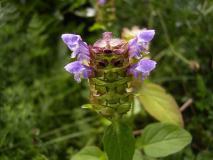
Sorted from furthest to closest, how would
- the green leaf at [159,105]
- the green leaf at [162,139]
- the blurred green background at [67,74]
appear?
the blurred green background at [67,74], the green leaf at [159,105], the green leaf at [162,139]

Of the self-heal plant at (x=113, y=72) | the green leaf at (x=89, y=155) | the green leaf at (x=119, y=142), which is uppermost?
the self-heal plant at (x=113, y=72)

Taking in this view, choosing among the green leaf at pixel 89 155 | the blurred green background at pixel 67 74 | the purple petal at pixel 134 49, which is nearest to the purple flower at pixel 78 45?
the purple petal at pixel 134 49

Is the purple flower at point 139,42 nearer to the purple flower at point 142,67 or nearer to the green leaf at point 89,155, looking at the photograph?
the purple flower at point 142,67

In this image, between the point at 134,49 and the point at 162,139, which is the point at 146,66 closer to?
the point at 134,49

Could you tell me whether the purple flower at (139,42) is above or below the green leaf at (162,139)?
above

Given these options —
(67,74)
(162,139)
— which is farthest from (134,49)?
(67,74)

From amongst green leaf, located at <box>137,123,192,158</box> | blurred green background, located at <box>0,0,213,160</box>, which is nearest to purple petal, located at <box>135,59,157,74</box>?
green leaf, located at <box>137,123,192,158</box>
